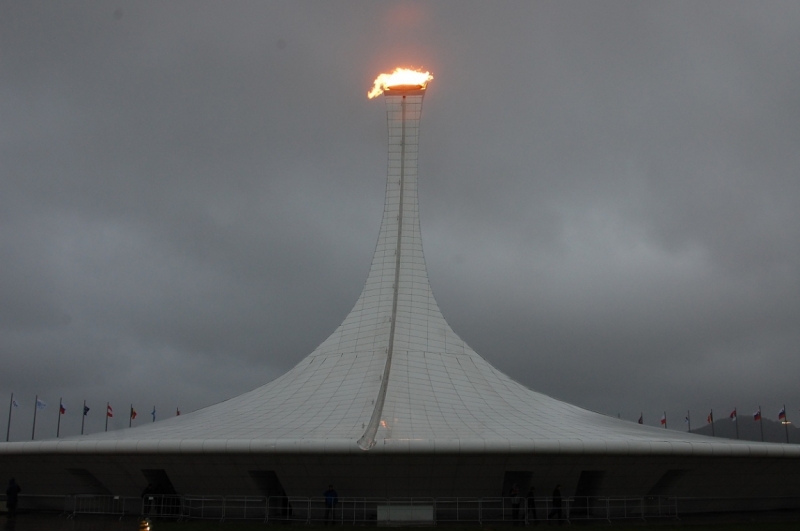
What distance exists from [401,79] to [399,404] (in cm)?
1067

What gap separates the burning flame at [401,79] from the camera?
25.0m

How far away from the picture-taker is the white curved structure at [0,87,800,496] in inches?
622
